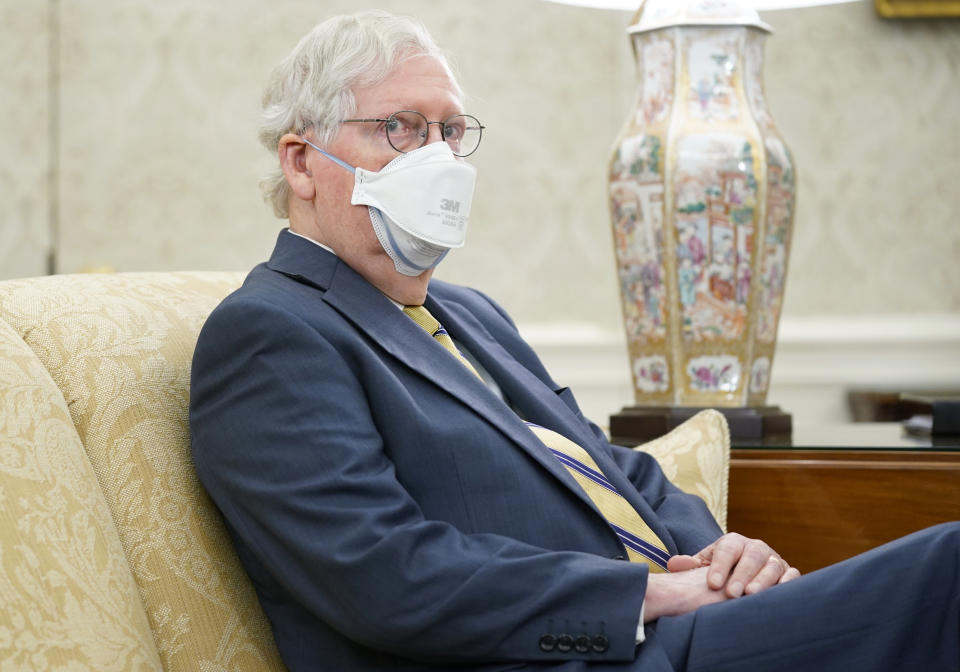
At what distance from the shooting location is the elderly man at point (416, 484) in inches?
40.6

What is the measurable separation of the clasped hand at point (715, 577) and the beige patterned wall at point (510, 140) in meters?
1.78

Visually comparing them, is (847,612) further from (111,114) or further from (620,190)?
(111,114)

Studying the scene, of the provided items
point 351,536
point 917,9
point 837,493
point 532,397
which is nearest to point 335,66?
point 532,397

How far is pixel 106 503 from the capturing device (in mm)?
1128

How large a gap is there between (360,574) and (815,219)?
224cm

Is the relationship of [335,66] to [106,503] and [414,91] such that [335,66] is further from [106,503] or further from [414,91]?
[106,503]

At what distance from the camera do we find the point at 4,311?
1.20m

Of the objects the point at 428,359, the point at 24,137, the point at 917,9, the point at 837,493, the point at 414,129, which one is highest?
the point at 917,9

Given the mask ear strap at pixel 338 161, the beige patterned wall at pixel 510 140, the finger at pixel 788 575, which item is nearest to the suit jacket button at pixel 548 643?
the finger at pixel 788 575

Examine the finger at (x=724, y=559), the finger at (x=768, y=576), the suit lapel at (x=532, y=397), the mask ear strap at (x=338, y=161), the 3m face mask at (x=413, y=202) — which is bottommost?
the finger at (x=768, y=576)

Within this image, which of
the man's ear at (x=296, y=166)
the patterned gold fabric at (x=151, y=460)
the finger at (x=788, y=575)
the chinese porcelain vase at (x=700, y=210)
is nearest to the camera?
the patterned gold fabric at (x=151, y=460)

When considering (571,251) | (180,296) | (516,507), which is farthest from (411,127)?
(571,251)

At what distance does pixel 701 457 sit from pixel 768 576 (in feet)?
1.54

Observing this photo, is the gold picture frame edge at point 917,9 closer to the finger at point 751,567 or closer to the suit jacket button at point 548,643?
the finger at point 751,567
